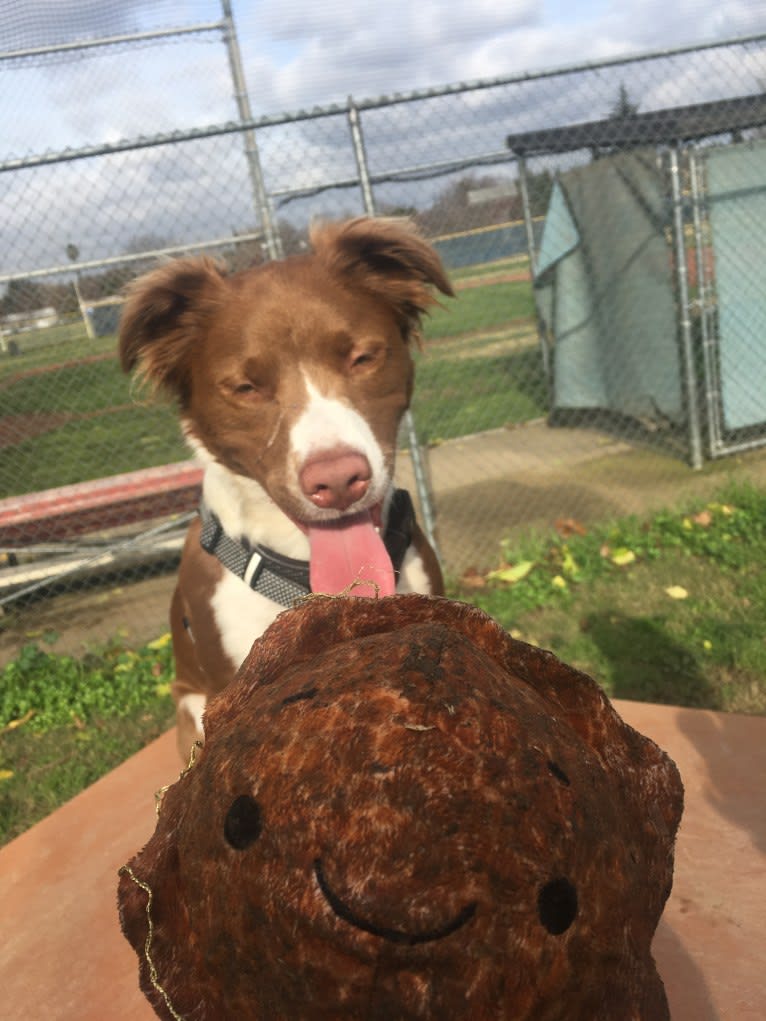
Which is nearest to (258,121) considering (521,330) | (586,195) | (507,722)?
(586,195)

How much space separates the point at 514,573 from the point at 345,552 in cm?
329

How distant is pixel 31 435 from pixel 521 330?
702cm

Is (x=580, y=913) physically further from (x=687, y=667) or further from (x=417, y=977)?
(x=687, y=667)

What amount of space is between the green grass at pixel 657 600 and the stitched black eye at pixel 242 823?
3.31m

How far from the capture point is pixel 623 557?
5.51m

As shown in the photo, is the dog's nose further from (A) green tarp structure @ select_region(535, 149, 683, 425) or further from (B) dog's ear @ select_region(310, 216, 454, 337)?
(A) green tarp structure @ select_region(535, 149, 683, 425)

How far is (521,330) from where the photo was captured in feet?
39.4

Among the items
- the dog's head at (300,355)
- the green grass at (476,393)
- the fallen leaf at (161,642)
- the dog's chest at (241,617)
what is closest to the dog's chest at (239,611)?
the dog's chest at (241,617)

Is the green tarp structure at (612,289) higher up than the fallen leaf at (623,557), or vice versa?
the green tarp structure at (612,289)

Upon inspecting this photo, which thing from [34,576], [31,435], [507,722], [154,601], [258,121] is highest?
[258,121]

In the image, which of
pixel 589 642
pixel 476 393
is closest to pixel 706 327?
pixel 589 642

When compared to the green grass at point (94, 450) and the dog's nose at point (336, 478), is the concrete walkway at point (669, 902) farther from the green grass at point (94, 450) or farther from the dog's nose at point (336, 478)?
the green grass at point (94, 450)

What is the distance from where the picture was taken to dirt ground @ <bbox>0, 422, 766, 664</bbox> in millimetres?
6180

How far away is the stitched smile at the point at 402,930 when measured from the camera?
0.89 metres
